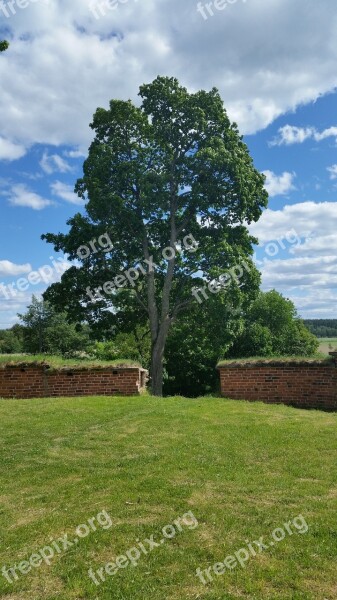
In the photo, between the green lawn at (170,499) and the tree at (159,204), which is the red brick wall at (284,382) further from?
the tree at (159,204)

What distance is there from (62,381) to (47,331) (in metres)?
38.8

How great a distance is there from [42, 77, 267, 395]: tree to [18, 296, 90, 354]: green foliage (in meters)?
26.9

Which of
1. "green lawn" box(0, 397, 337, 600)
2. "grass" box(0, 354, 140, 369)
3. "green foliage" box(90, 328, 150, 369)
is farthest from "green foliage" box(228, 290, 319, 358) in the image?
"green lawn" box(0, 397, 337, 600)

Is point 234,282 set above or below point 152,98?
below

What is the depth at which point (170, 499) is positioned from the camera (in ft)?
16.0

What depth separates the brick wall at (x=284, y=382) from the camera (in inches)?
465

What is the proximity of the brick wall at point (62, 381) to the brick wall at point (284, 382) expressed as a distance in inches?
111

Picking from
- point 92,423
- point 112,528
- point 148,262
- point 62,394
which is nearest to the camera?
point 112,528

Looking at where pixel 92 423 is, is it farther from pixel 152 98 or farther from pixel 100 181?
pixel 152 98

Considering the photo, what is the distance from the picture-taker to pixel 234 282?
18.7m

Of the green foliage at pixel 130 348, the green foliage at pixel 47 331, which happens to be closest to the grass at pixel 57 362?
the green foliage at pixel 130 348

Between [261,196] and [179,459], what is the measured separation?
1701 centimetres

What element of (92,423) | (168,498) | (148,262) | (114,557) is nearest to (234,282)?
(148,262)

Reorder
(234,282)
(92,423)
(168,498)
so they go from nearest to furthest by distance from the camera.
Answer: (168,498) < (92,423) < (234,282)
